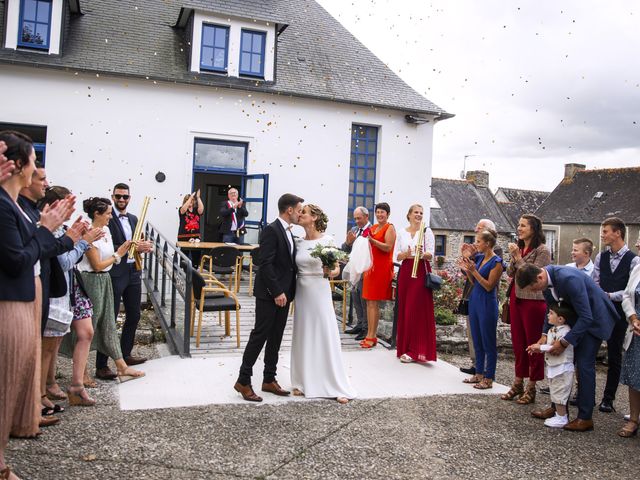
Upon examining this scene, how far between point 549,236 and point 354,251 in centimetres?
3849

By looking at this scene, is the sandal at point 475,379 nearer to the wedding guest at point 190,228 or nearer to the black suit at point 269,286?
the black suit at point 269,286

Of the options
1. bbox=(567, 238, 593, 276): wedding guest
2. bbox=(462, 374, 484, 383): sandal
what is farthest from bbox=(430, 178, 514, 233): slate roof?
bbox=(462, 374, 484, 383): sandal

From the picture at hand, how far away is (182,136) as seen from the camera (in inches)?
533

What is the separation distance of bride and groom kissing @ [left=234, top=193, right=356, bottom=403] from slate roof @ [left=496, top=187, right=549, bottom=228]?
43974mm

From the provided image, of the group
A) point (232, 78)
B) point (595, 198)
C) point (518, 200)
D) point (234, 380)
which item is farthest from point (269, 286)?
point (518, 200)

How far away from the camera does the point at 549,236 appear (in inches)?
1679

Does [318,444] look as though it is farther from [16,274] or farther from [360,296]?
[360,296]

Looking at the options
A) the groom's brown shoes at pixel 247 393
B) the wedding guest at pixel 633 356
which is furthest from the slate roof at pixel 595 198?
the groom's brown shoes at pixel 247 393

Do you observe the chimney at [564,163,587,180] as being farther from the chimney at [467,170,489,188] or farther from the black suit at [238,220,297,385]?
the black suit at [238,220,297,385]

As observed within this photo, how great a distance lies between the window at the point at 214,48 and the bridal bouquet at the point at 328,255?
961 cm

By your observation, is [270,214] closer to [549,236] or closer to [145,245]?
[145,245]

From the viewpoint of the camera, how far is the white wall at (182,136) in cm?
1254

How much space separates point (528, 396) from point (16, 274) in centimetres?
510

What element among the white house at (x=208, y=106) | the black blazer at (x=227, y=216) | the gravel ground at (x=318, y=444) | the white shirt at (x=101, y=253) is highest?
the white house at (x=208, y=106)
